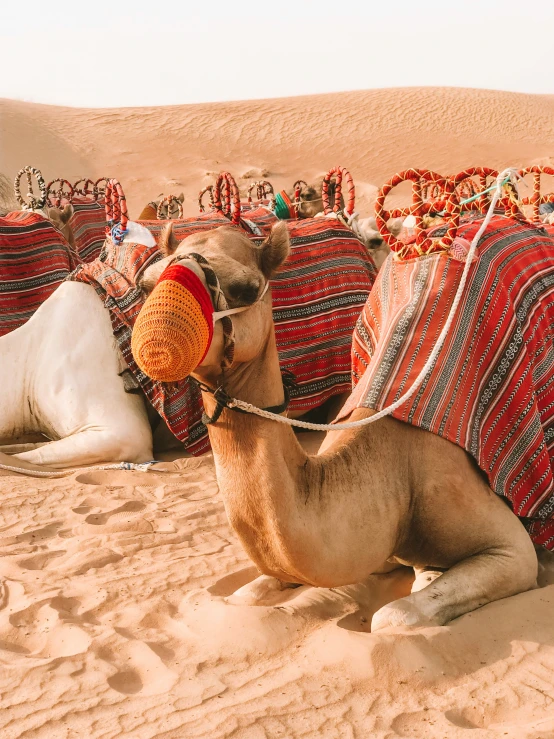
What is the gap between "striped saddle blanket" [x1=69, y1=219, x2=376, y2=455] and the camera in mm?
5559

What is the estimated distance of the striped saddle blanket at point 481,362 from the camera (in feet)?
10.8

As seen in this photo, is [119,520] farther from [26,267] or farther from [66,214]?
[66,214]

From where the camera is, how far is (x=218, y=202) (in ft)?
22.8

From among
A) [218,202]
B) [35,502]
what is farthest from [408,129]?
[35,502]

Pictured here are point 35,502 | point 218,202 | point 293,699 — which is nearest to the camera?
point 293,699

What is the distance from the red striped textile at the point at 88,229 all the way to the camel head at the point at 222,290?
7.23 m

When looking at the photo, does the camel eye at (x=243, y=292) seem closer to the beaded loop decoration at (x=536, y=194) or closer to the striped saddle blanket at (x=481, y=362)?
the striped saddle blanket at (x=481, y=362)

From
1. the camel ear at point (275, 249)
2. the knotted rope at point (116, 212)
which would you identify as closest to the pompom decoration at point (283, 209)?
the knotted rope at point (116, 212)

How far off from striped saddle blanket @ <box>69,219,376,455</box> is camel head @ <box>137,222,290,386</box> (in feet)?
8.98

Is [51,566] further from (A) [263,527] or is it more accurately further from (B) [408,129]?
(B) [408,129]

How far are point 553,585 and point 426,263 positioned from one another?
4.37 feet

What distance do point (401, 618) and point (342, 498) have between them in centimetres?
43

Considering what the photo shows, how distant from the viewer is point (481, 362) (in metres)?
3.51

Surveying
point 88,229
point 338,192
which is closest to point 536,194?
point 338,192
